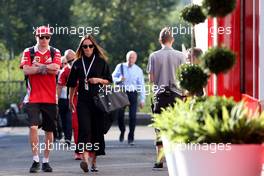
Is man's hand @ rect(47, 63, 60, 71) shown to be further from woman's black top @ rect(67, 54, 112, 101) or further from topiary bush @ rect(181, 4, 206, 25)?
topiary bush @ rect(181, 4, 206, 25)

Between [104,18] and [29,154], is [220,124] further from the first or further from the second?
[104,18]

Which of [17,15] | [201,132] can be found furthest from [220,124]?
[17,15]

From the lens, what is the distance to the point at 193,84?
10.7 meters

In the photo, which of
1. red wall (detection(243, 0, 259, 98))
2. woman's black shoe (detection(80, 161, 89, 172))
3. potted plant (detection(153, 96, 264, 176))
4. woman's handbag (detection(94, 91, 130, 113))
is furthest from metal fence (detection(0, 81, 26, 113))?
potted plant (detection(153, 96, 264, 176))

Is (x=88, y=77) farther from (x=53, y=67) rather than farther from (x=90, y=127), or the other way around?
(x=90, y=127)

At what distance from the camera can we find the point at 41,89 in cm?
1525

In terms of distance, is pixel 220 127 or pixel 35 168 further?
pixel 35 168

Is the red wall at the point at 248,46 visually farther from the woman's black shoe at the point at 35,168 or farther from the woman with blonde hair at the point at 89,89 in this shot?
the woman's black shoe at the point at 35,168

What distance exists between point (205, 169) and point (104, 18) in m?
30.0

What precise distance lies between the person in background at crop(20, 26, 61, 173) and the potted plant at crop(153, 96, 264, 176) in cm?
542

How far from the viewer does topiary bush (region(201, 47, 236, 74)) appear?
10188 mm

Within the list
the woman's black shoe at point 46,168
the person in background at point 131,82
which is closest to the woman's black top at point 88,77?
the woman's black shoe at point 46,168

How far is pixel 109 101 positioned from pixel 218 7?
17.9 ft

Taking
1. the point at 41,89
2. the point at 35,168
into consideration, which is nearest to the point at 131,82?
the point at 41,89
